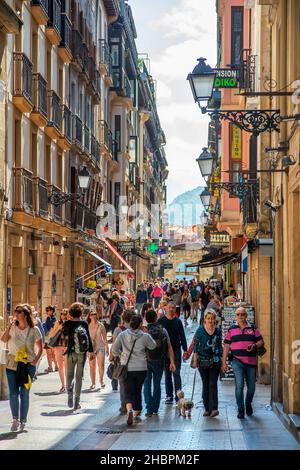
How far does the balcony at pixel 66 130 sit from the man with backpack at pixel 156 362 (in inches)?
598

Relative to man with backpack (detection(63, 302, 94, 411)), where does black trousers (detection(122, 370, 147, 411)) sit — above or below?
below

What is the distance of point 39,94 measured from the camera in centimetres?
2588

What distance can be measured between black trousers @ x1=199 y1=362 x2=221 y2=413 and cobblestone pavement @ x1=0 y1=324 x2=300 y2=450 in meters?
0.22

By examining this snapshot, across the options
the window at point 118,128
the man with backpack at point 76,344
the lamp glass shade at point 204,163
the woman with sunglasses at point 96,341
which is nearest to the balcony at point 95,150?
the window at point 118,128

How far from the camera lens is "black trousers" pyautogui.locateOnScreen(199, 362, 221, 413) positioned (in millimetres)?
14828

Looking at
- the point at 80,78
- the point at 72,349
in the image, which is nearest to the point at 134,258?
the point at 80,78

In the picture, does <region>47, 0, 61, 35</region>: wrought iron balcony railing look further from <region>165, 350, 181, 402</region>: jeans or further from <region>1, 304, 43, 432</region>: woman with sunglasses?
<region>1, 304, 43, 432</region>: woman with sunglasses

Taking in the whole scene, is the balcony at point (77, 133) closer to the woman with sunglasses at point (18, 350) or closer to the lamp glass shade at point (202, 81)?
the lamp glass shade at point (202, 81)

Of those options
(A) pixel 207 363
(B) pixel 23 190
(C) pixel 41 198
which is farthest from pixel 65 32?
(A) pixel 207 363

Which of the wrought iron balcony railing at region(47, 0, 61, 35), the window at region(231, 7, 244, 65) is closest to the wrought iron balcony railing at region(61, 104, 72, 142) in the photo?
the wrought iron balcony railing at region(47, 0, 61, 35)

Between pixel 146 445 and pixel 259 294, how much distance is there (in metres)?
9.38

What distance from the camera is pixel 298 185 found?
43.9 feet

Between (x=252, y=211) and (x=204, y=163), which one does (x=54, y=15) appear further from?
(x=252, y=211)

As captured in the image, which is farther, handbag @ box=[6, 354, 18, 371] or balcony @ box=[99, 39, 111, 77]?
balcony @ box=[99, 39, 111, 77]
